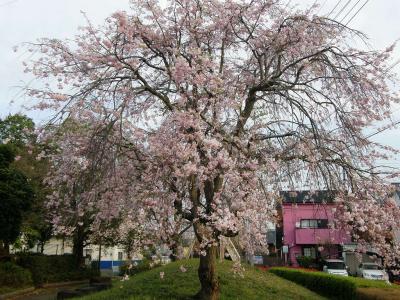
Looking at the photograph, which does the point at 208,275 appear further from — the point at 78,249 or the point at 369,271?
the point at 78,249

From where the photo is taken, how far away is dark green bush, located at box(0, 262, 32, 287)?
72.9 ft

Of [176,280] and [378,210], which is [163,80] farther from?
[176,280]

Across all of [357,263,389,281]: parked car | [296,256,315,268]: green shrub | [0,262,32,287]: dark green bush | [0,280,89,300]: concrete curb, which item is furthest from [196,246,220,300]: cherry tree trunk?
[296,256,315,268]: green shrub

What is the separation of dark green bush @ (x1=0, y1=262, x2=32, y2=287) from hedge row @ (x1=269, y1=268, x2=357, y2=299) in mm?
13499

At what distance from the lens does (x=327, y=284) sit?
16625 mm

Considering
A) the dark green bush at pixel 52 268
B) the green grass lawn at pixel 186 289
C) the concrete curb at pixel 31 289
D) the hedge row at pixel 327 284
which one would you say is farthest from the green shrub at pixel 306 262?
the green grass lawn at pixel 186 289

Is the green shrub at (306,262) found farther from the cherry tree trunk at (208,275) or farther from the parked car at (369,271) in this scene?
the cherry tree trunk at (208,275)

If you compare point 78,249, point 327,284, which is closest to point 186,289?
point 327,284

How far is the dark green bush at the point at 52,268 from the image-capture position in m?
26.3

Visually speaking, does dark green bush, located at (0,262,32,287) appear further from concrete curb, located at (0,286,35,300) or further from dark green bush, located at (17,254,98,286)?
dark green bush, located at (17,254,98,286)

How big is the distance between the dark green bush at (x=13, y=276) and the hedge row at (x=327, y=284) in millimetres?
13499

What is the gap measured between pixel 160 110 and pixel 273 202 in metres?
3.44

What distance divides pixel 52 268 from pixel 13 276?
6788 millimetres

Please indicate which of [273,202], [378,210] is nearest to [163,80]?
[273,202]
